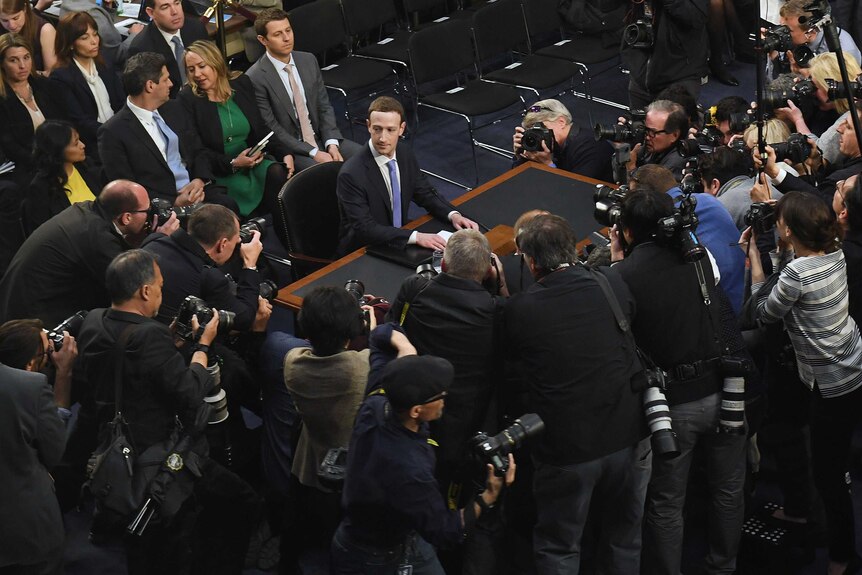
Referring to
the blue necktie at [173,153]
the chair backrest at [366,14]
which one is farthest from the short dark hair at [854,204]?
the chair backrest at [366,14]

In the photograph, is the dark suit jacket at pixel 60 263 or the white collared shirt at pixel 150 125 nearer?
the dark suit jacket at pixel 60 263

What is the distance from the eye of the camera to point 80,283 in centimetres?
525

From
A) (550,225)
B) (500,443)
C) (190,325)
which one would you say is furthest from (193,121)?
(500,443)

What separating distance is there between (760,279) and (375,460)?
1.92m

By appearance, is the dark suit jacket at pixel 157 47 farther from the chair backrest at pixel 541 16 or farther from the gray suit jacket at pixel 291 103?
the chair backrest at pixel 541 16

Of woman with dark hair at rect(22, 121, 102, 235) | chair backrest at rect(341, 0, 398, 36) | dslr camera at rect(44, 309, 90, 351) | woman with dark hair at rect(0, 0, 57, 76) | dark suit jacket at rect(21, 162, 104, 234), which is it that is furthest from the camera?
chair backrest at rect(341, 0, 398, 36)

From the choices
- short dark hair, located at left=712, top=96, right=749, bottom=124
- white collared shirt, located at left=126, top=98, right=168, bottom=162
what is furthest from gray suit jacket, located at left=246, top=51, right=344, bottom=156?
short dark hair, located at left=712, top=96, right=749, bottom=124

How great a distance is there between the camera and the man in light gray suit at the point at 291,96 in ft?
22.3

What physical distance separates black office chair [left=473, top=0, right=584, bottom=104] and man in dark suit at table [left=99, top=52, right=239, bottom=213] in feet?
8.58

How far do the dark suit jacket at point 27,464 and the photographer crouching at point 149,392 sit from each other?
0.25m

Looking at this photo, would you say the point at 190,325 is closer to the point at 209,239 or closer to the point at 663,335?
the point at 209,239

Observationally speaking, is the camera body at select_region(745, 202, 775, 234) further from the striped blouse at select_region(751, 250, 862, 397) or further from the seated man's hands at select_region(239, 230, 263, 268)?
the seated man's hands at select_region(239, 230, 263, 268)

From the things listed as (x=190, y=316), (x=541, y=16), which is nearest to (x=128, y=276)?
(x=190, y=316)

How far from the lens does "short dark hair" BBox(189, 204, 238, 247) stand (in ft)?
15.0
